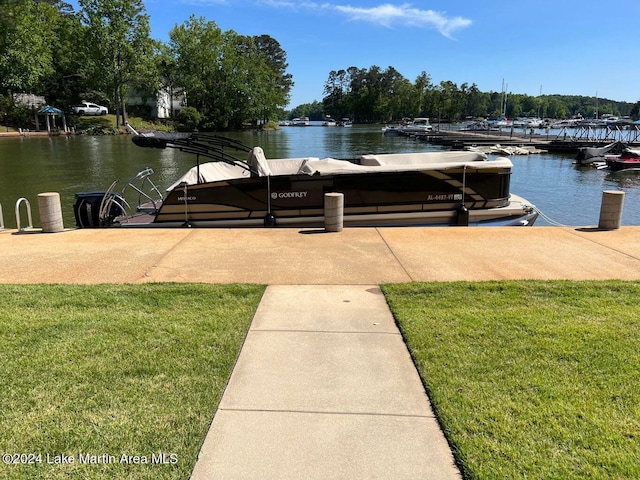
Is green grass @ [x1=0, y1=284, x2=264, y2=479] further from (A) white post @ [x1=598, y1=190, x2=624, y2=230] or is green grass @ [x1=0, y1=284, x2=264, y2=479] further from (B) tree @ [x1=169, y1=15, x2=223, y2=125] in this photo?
(B) tree @ [x1=169, y1=15, x2=223, y2=125]

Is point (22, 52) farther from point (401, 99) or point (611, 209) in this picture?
point (401, 99)

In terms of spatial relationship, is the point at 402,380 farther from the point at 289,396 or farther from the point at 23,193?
the point at 23,193

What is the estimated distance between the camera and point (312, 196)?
32.1ft

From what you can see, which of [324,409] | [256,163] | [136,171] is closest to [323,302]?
[324,409]

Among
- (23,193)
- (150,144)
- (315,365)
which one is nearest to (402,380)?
(315,365)

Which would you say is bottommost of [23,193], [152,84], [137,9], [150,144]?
[23,193]

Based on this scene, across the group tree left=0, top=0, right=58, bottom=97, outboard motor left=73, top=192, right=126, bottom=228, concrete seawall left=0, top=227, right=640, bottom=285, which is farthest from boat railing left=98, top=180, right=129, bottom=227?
tree left=0, top=0, right=58, bottom=97

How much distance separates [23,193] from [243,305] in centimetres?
1969

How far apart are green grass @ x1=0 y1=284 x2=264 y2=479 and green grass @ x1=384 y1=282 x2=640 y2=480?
5.64 feet

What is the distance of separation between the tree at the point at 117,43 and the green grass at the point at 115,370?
6617cm

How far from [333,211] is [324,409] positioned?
18.1 ft

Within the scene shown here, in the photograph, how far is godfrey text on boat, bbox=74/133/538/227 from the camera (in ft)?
31.5

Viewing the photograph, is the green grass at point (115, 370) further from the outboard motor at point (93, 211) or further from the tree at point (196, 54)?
the tree at point (196, 54)

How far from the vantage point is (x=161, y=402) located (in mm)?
3359
